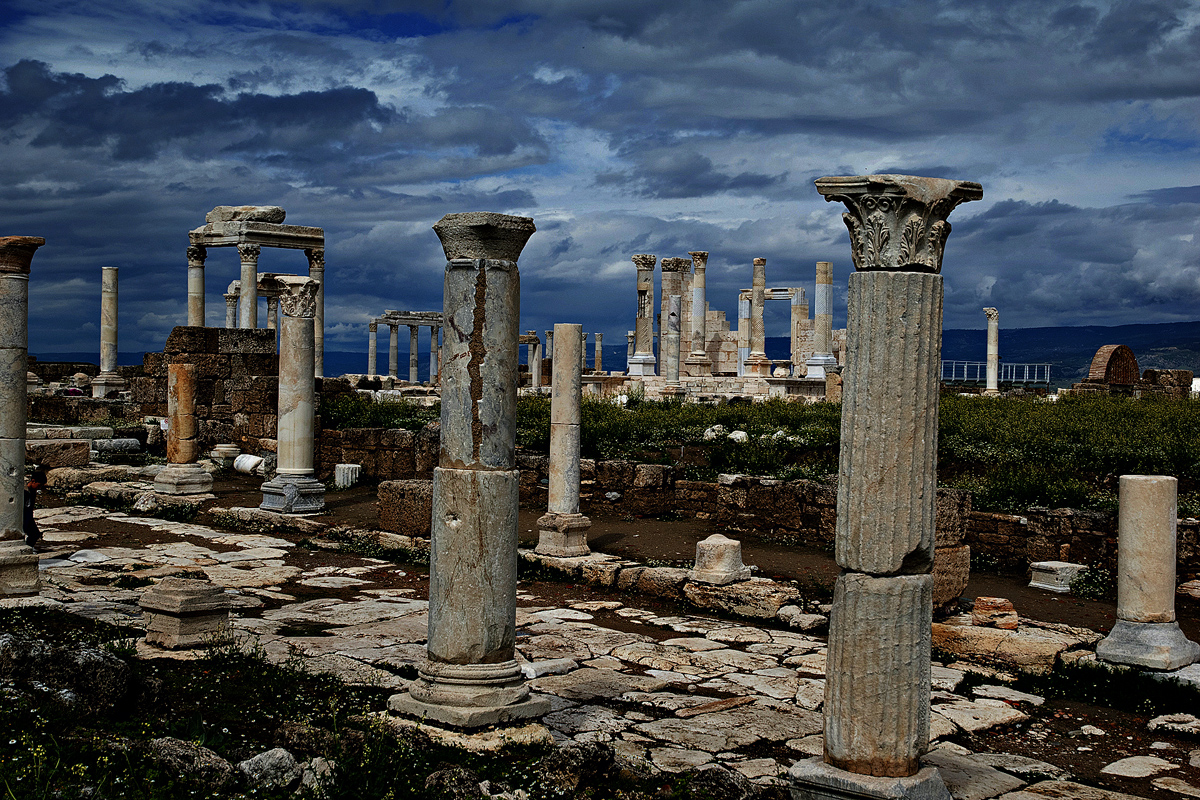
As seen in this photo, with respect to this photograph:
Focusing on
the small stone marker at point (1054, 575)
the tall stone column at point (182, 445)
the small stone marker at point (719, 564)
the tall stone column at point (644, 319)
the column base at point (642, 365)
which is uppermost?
the tall stone column at point (644, 319)

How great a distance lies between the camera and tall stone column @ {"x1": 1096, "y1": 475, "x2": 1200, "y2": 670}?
858 centimetres

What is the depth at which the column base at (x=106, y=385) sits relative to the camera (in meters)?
32.6

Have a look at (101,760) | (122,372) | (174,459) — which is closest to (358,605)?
(101,760)

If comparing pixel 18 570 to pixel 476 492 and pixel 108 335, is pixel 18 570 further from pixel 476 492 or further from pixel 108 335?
pixel 108 335

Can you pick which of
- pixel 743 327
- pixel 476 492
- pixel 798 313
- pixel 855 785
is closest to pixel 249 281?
pixel 476 492

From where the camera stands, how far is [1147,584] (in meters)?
8.86

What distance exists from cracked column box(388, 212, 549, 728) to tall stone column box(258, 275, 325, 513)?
9793 millimetres

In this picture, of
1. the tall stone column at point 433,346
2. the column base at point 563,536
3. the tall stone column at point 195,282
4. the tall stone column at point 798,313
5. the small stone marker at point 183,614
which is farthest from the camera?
the tall stone column at point 433,346

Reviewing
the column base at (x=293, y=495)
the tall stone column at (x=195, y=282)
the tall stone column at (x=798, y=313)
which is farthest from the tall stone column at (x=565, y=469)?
the tall stone column at (x=798, y=313)

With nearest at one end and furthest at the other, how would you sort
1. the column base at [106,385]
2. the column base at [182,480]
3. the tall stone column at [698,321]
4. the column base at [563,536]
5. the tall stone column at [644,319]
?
the column base at [563,536]
the column base at [182,480]
the column base at [106,385]
the tall stone column at [644,319]
the tall stone column at [698,321]

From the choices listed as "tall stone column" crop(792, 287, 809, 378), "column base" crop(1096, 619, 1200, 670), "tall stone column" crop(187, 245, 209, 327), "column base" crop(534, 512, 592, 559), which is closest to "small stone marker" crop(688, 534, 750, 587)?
"column base" crop(534, 512, 592, 559)

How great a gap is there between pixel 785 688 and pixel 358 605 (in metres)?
4.36

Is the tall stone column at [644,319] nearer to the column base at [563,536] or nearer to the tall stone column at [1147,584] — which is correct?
the column base at [563,536]

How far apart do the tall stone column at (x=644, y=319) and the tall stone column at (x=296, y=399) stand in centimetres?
2127
